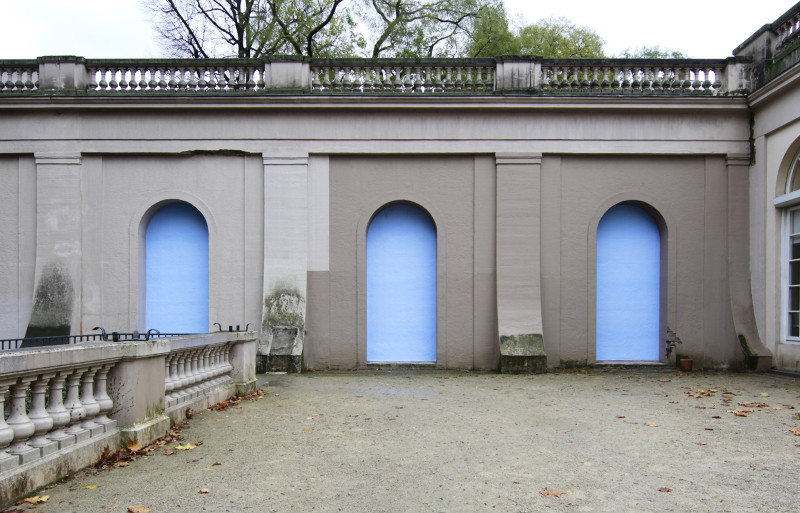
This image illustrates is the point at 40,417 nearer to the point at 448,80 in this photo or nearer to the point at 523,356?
the point at 523,356

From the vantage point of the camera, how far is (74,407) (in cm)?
470

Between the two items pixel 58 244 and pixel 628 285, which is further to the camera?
pixel 628 285

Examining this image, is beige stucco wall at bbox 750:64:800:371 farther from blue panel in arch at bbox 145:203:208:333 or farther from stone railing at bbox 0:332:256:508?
blue panel in arch at bbox 145:203:208:333

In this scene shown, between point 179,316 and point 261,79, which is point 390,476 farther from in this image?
point 261,79

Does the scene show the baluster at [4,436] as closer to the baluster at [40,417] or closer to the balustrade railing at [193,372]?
the baluster at [40,417]

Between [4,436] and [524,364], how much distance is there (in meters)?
9.30

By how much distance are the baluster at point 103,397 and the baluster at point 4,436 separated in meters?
1.13

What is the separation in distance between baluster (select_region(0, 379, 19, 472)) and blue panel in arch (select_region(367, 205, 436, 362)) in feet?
29.0

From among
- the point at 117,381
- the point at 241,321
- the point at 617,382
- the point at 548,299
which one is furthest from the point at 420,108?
the point at 117,381

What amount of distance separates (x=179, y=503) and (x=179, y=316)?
9086 millimetres

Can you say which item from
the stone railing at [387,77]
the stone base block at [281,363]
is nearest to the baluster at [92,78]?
the stone railing at [387,77]

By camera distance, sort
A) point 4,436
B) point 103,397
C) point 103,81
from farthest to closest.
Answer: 1. point 103,81
2. point 103,397
3. point 4,436

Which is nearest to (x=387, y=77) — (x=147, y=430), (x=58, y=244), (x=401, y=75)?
(x=401, y=75)

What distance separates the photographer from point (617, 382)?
34.3ft
